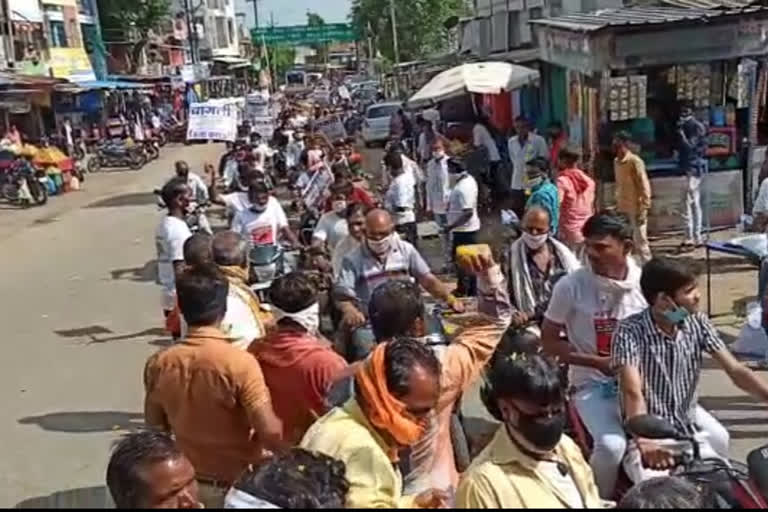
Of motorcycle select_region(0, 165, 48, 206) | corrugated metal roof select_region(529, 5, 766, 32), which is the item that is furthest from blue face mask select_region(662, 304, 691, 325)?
motorcycle select_region(0, 165, 48, 206)

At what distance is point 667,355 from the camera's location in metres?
4.27

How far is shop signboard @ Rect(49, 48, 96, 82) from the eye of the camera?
39594mm

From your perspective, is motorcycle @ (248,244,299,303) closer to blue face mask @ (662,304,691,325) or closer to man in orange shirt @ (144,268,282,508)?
man in orange shirt @ (144,268,282,508)

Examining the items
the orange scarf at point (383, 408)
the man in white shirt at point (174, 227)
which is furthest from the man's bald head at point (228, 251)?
the orange scarf at point (383, 408)

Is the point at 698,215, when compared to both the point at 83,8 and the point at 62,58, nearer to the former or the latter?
the point at 62,58

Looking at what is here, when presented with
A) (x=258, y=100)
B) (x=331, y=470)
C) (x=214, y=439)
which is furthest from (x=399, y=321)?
(x=258, y=100)

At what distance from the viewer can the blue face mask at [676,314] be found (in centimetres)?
418

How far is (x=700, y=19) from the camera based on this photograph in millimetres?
12867

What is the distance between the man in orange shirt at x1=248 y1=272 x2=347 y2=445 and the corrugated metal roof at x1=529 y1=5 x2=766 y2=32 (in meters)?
9.10

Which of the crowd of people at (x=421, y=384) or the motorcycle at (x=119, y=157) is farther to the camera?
the motorcycle at (x=119, y=157)

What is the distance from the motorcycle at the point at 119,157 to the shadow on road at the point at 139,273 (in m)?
17.8

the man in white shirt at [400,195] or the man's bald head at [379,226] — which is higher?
the man's bald head at [379,226]

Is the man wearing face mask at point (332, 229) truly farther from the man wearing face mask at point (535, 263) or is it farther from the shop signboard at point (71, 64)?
the shop signboard at point (71, 64)

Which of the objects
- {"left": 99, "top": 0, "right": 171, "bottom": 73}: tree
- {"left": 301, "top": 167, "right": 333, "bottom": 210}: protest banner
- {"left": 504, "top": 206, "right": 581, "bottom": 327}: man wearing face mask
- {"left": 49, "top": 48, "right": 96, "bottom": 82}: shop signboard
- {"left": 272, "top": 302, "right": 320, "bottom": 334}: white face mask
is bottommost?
{"left": 301, "top": 167, "right": 333, "bottom": 210}: protest banner
